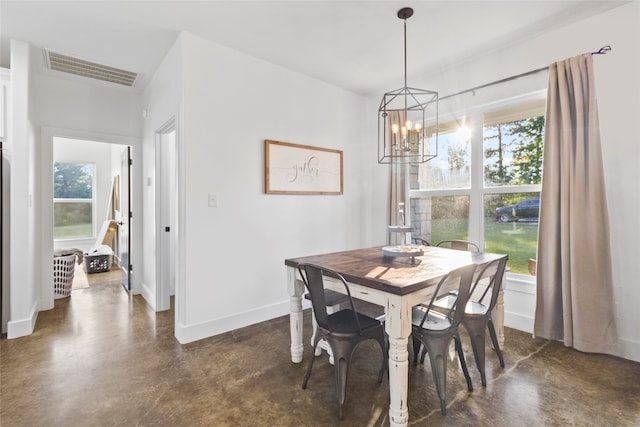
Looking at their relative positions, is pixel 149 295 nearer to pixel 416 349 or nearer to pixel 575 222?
pixel 416 349

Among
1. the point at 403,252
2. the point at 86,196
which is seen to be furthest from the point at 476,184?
the point at 86,196

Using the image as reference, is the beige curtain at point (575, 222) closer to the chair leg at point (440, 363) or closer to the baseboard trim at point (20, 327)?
the chair leg at point (440, 363)

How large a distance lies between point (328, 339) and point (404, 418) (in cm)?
54

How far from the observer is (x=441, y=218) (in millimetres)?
3553

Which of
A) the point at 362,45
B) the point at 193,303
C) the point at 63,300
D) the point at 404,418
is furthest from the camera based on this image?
the point at 63,300

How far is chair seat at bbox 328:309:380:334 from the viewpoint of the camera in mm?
1761

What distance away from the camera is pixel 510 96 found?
112 inches

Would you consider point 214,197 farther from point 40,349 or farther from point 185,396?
point 40,349

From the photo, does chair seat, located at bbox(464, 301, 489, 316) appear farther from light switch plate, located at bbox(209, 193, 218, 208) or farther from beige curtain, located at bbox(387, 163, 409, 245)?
light switch plate, located at bbox(209, 193, 218, 208)

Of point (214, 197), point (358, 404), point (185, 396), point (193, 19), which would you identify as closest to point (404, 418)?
point (358, 404)

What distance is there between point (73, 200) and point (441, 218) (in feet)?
22.7

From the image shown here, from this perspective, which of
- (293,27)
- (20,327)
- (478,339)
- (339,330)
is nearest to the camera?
(339,330)

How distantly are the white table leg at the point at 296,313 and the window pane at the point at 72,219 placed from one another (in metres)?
5.99

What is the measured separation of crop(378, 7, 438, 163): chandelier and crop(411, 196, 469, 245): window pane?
0.55m
